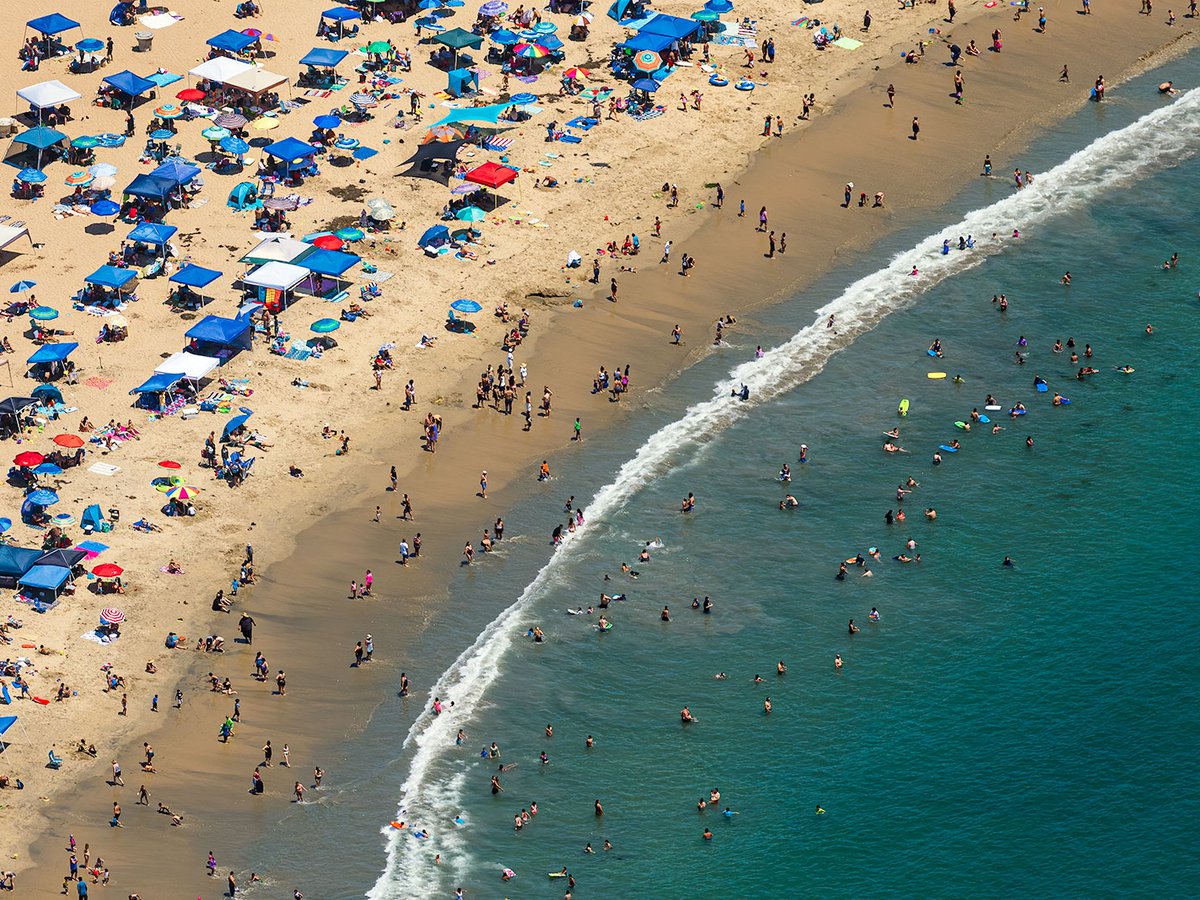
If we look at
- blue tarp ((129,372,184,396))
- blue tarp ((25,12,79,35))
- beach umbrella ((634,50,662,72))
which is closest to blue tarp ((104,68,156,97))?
blue tarp ((25,12,79,35))

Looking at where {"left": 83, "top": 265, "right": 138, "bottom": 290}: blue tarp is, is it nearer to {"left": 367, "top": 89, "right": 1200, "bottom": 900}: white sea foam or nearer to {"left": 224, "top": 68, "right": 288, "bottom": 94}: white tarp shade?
{"left": 224, "top": 68, "right": 288, "bottom": 94}: white tarp shade

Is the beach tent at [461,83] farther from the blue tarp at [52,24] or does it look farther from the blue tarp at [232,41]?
the blue tarp at [52,24]

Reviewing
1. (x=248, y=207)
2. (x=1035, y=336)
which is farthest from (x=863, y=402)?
(x=248, y=207)

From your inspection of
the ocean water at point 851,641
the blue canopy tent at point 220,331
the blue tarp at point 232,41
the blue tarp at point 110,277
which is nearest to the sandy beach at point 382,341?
the blue canopy tent at point 220,331

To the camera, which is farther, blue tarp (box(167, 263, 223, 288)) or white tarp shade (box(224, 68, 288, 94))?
white tarp shade (box(224, 68, 288, 94))

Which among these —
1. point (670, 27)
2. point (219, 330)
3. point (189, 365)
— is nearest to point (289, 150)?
point (219, 330)

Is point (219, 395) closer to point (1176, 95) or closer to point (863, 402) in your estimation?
point (863, 402)
